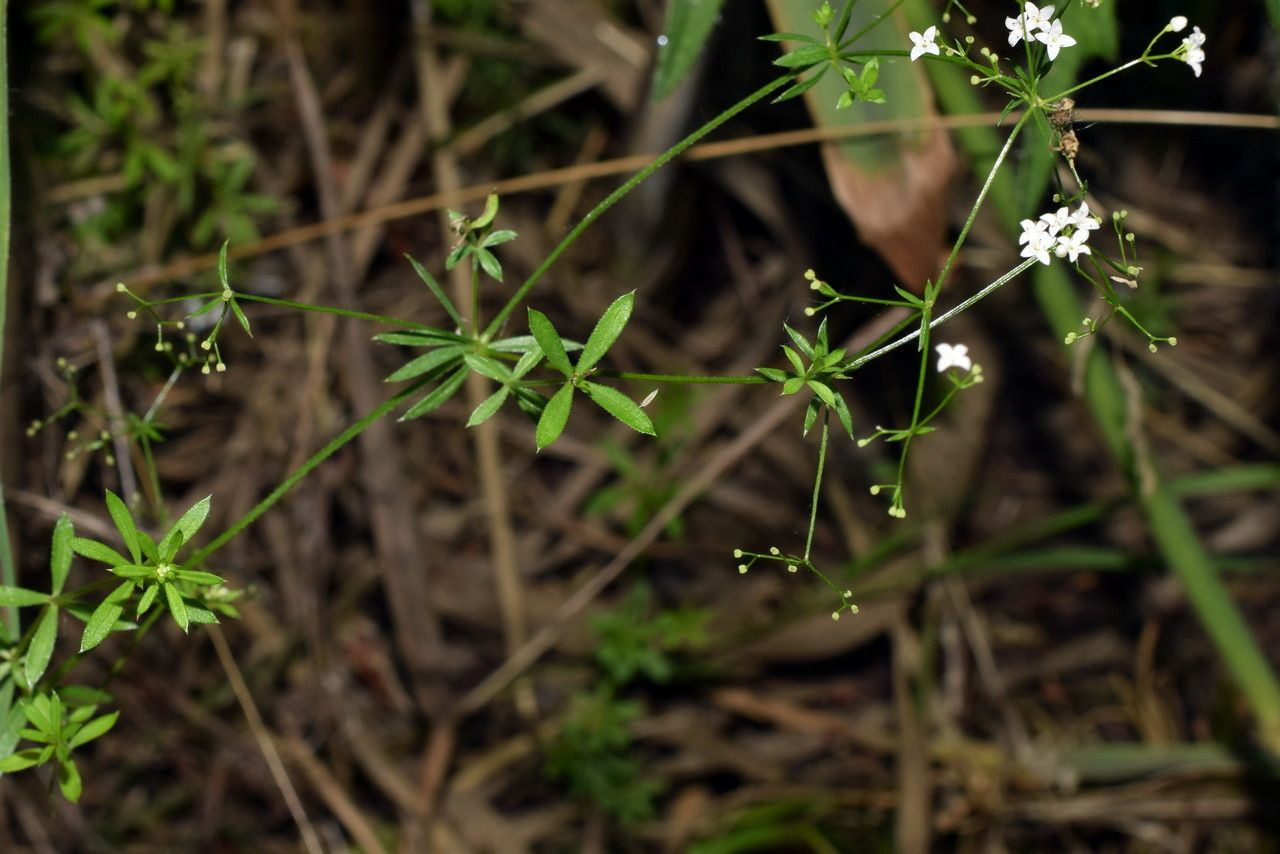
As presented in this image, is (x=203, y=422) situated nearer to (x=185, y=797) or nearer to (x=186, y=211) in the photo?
(x=186, y=211)

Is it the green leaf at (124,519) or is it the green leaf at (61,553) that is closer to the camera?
the green leaf at (124,519)

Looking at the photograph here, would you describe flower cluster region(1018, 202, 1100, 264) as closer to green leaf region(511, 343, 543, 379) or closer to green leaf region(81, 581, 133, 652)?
green leaf region(511, 343, 543, 379)

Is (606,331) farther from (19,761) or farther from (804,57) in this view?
(19,761)

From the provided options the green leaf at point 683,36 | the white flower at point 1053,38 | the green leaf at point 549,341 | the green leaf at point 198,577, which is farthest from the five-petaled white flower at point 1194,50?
the green leaf at point 198,577

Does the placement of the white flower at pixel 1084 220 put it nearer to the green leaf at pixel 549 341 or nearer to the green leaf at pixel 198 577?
the green leaf at pixel 549 341

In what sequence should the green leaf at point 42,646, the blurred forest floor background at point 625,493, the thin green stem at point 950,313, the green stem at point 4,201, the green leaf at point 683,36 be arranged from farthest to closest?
the blurred forest floor background at point 625,493, the green leaf at point 683,36, the green stem at point 4,201, the green leaf at point 42,646, the thin green stem at point 950,313

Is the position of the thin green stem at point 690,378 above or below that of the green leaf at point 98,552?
above

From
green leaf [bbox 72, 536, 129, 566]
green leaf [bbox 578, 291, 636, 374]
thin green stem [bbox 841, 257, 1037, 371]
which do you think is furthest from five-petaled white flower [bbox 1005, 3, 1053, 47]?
green leaf [bbox 72, 536, 129, 566]

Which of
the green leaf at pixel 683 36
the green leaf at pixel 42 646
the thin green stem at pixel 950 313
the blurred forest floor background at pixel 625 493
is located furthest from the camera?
the blurred forest floor background at pixel 625 493
